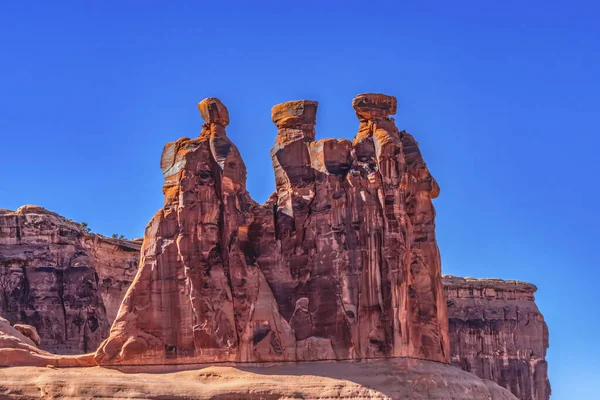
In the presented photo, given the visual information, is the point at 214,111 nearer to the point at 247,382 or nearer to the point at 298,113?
the point at 298,113

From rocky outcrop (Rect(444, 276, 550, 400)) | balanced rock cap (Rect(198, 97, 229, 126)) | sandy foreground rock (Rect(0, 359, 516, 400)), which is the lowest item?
sandy foreground rock (Rect(0, 359, 516, 400))

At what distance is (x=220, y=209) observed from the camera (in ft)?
217

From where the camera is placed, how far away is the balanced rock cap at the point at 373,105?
6819cm

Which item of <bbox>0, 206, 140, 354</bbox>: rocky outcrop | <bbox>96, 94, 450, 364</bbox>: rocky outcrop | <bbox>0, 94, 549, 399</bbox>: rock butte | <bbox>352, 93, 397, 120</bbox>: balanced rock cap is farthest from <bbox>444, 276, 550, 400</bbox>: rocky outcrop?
<bbox>352, 93, 397, 120</bbox>: balanced rock cap

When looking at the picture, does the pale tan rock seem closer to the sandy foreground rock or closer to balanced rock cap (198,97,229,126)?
the sandy foreground rock

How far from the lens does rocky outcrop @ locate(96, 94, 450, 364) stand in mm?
64438

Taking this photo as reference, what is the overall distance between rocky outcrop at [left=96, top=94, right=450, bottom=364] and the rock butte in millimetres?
42

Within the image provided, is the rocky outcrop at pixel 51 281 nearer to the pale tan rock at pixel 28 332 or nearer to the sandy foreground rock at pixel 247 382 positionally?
the pale tan rock at pixel 28 332

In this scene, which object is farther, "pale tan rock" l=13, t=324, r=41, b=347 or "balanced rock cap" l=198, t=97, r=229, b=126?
"pale tan rock" l=13, t=324, r=41, b=347

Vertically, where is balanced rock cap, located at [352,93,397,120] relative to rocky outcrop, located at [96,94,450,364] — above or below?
above

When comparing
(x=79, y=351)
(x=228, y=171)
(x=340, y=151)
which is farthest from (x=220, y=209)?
(x=79, y=351)

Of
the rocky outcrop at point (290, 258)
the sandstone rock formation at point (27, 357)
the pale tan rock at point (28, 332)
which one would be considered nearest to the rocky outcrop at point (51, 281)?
the pale tan rock at point (28, 332)

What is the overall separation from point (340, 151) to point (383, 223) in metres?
3.78

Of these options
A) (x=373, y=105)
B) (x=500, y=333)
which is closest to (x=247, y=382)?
(x=373, y=105)
